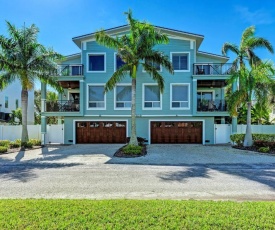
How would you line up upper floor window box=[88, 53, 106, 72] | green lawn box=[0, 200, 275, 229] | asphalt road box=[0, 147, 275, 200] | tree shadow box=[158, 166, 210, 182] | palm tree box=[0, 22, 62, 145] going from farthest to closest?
upper floor window box=[88, 53, 106, 72]
palm tree box=[0, 22, 62, 145]
tree shadow box=[158, 166, 210, 182]
asphalt road box=[0, 147, 275, 200]
green lawn box=[0, 200, 275, 229]

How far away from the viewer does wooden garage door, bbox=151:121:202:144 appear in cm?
1911

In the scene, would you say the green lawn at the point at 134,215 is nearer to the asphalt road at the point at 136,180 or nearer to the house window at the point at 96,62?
the asphalt road at the point at 136,180

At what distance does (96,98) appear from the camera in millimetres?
19047

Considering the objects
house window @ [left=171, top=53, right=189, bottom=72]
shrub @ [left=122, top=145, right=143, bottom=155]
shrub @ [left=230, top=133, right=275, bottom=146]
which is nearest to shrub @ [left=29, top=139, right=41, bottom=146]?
shrub @ [left=122, top=145, right=143, bottom=155]

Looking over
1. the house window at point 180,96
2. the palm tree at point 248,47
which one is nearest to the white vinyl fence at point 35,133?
the house window at point 180,96

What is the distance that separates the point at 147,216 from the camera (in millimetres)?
3715

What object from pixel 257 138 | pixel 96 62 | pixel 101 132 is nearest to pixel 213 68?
pixel 257 138

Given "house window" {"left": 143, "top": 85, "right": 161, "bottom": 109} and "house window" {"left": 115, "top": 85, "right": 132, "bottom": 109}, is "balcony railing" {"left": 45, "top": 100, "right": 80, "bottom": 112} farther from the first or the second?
"house window" {"left": 143, "top": 85, "right": 161, "bottom": 109}

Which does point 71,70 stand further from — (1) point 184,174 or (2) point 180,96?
(1) point 184,174

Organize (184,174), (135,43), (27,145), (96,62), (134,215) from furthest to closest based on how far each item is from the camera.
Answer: (96,62) → (27,145) → (135,43) → (184,174) → (134,215)

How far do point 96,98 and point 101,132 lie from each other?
319cm

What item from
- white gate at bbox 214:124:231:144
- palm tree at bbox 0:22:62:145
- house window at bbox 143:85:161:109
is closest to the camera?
palm tree at bbox 0:22:62:145

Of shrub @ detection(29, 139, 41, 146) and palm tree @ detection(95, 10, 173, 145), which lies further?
shrub @ detection(29, 139, 41, 146)

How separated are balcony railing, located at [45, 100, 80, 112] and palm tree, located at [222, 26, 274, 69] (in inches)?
587
